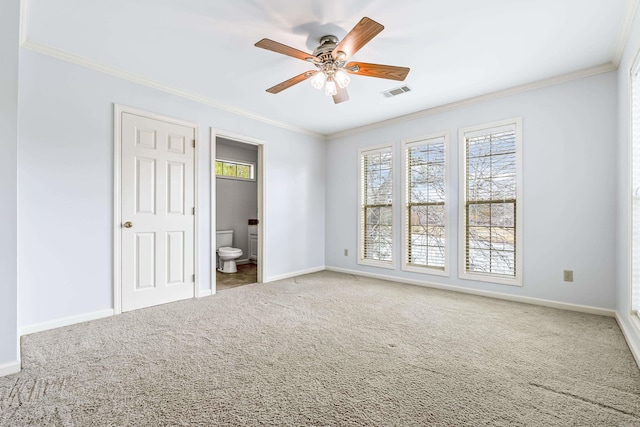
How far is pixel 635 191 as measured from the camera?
2307 millimetres

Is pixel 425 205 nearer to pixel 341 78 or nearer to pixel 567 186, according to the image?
pixel 567 186

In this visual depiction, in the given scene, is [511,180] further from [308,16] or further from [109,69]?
[109,69]

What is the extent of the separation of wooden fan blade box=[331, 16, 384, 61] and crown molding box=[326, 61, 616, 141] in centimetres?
225

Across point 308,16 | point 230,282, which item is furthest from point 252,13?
point 230,282

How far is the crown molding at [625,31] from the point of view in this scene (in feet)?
7.14

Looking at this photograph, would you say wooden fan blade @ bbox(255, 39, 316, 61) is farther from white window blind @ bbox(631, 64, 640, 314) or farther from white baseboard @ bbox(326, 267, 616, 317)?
white baseboard @ bbox(326, 267, 616, 317)

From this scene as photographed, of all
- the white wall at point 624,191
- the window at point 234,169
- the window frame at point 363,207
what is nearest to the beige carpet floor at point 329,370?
the white wall at point 624,191

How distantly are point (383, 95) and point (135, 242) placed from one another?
3306 mm

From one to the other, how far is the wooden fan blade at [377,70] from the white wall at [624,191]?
1.59m

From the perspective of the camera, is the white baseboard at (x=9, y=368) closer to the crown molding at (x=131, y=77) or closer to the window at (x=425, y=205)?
the crown molding at (x=131, y=77)

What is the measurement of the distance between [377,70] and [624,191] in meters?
2.36

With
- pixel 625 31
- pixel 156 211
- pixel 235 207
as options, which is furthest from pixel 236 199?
pixel 625 31

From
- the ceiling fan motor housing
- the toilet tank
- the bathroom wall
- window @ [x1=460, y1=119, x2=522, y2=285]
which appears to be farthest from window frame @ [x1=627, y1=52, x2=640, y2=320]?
the toilet tank

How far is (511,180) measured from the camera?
3.65 meters
